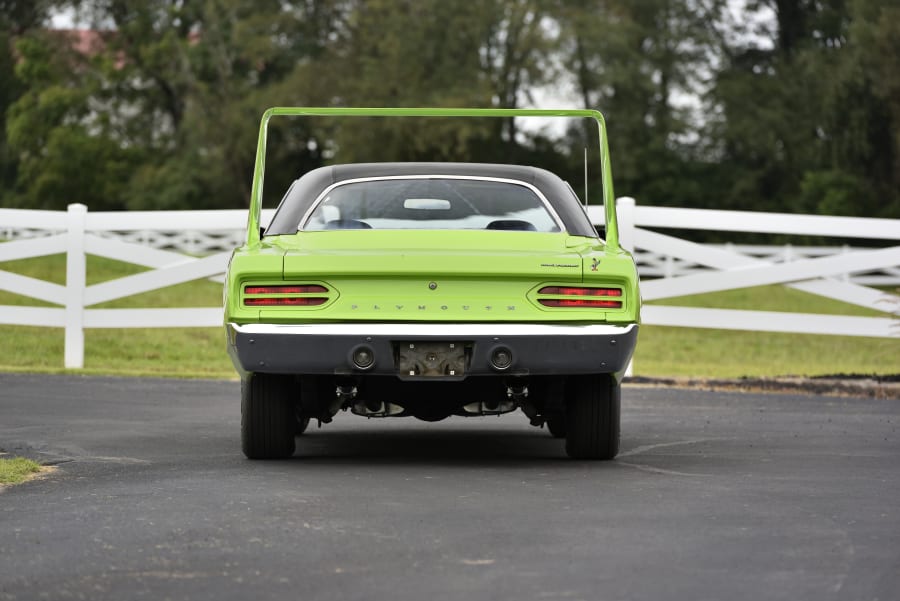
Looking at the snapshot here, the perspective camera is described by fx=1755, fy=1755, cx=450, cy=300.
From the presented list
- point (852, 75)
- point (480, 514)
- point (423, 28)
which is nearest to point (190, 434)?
point (480, 514)

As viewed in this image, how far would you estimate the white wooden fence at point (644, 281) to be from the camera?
1619 centimetres

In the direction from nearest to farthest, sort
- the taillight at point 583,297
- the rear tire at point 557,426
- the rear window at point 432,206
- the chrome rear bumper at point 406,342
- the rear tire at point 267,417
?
the chrome rear bumper at point 406,342 < the taillight at point 583,297 < the rear tire at point 267,417 < the rear window at point 432,206 < the rear tire at point 557,426

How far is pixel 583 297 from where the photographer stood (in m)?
8.63

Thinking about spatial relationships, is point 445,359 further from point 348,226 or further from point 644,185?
point 644,185

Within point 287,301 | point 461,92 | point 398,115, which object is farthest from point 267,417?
point 461,92

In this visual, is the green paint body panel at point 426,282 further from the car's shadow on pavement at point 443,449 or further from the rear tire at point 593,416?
the car's shadow on pavement at point 443,449

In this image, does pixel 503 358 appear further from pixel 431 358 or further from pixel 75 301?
pixel 75 301

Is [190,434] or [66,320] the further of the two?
[66,320]

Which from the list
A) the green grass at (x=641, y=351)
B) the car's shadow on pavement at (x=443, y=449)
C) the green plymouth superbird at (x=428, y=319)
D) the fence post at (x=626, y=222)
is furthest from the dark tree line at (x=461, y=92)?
the green plymouth superbird at (x=428, y=319)

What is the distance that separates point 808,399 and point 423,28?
3771 cm

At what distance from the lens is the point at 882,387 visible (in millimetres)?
15117

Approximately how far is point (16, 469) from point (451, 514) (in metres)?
2.81

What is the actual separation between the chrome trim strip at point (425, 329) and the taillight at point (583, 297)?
111 millimetres

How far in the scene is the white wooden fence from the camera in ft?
53.1
